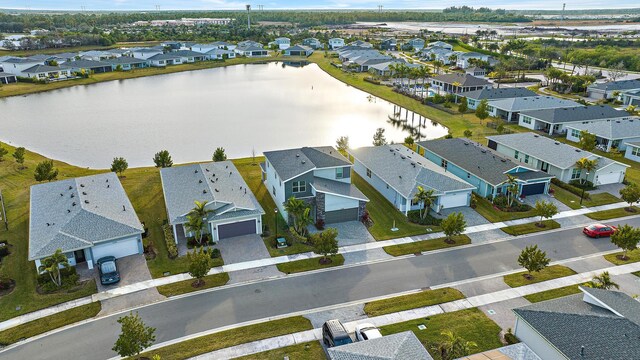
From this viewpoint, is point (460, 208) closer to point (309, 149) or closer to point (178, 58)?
point (309, 149)

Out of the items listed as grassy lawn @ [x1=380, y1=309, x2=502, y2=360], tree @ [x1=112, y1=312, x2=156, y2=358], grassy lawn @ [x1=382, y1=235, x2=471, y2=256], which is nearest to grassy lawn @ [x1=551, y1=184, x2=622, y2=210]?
grassy lawn @ [x1=382, y1=235, x2=471, y2=256]

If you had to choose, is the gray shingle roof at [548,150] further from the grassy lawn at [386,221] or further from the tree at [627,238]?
the grassy lawn at [386,221]

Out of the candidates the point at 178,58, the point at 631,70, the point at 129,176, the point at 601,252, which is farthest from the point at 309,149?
the point at 631,70

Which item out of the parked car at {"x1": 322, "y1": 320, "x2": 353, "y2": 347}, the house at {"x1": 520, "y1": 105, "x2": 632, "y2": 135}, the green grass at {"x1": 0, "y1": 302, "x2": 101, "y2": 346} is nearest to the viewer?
the parked car at {"x1": 322, "y1": 320, "x2": 353, "y2": 347}

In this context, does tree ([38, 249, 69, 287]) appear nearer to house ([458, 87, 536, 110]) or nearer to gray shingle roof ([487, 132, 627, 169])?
gray shingle roof ([487, 132, 627, 169])

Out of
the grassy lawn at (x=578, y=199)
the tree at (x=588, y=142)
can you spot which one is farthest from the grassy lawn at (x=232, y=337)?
the tree at (x=588, y=142)

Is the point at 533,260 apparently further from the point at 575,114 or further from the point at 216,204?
the point at 575,114
